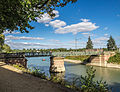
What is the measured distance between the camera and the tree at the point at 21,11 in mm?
7758

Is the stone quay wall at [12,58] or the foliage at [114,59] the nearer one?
the stone quay wall at [12,58]

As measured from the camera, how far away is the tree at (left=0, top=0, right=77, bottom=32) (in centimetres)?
776

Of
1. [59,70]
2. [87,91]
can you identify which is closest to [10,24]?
[87,91]

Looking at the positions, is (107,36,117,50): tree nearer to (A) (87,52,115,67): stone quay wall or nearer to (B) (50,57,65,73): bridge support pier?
(A) (87,52,115,67): stone quay wall

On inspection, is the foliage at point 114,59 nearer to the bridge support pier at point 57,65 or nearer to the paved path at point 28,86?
the bridge support pier at point 57,65

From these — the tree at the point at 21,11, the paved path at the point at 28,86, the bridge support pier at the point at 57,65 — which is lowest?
the bridge support pier at the point at 57,65

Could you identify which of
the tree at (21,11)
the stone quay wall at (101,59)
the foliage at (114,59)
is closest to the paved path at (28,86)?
the tree at (21,11)

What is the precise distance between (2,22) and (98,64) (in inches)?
2239

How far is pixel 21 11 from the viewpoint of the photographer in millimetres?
8508

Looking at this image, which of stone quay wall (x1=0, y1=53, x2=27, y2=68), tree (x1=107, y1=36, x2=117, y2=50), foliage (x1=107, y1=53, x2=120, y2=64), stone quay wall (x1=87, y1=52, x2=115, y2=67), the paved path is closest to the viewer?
the paved path

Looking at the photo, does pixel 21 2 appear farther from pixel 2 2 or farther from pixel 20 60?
pixel 20 60

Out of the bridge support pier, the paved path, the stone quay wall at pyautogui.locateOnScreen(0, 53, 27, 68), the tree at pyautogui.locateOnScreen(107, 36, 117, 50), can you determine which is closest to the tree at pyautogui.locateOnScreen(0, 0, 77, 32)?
the paved path

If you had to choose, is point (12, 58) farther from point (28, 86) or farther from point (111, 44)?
point (111, 44)

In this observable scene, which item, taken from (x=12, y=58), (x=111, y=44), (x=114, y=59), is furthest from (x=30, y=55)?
(x=111, y=44)
